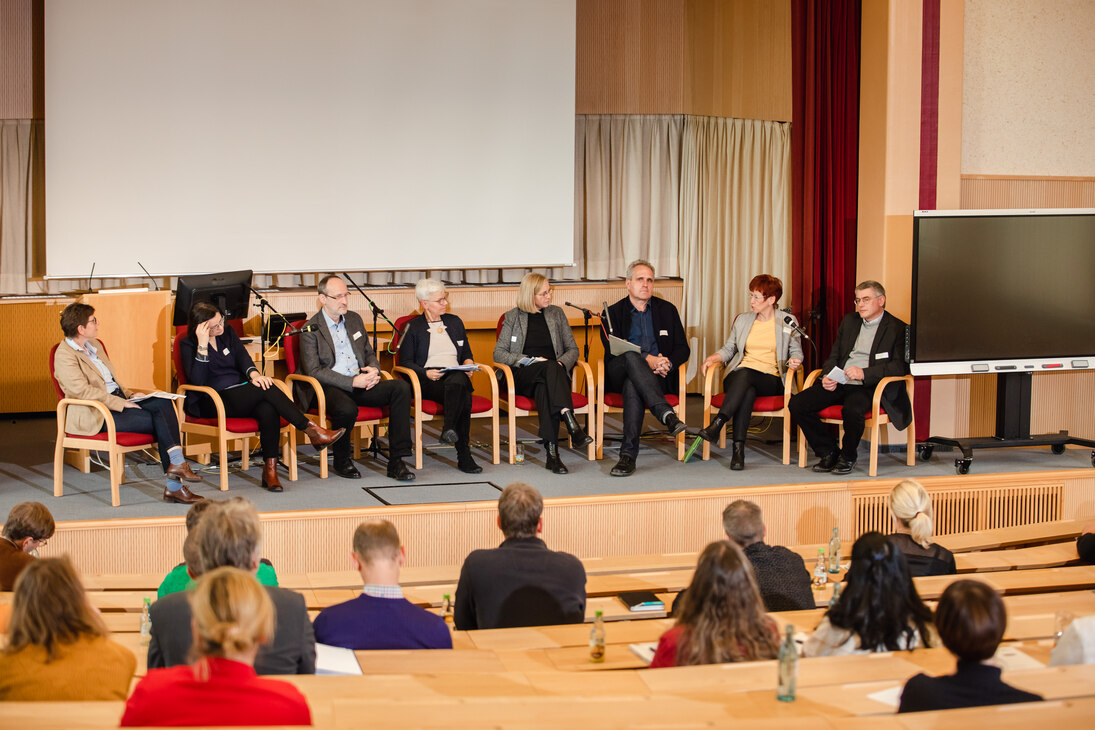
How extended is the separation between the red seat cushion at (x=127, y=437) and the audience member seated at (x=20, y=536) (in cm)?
181

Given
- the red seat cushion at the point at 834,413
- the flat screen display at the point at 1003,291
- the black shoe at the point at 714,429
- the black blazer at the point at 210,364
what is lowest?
the black shoe at the point at 714,429

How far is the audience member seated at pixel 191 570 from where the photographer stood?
3.15 metres

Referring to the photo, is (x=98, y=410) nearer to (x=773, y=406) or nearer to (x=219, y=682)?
(x=773, y=406)

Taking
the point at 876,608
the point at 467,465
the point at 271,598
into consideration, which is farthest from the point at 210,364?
the point at 876,608

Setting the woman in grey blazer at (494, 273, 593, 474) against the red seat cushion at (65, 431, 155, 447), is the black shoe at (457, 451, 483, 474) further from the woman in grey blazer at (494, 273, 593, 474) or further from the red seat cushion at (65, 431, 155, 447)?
the red seat cushion at (65, 431, 155, 447)

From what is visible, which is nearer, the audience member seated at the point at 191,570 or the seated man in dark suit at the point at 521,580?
the audience member seated at the point at 191,570

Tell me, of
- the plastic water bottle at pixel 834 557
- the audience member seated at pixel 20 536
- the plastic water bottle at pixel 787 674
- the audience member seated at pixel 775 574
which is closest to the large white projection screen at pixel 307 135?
the audience member seated at pixel 20 536

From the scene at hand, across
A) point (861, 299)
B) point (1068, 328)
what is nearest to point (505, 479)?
point (861, 299)

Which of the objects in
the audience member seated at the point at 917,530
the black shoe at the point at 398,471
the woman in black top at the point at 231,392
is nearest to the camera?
the audience member seated at the point at 917,530

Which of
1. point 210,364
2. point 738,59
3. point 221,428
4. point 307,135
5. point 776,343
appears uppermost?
point 738,59

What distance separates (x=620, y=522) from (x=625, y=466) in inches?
33.1

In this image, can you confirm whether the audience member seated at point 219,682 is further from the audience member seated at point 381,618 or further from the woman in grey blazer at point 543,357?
the woman in grey blazer at point 543,357

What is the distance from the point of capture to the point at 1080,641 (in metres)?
2.93

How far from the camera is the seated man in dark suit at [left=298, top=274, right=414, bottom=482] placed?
244 inches
